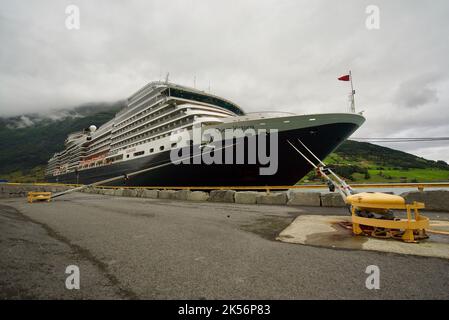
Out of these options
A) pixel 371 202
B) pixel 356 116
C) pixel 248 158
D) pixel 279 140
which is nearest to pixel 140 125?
pixel 248 158

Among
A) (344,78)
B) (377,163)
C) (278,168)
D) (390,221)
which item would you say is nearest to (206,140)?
(278,168)

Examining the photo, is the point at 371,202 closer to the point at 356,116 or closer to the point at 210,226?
the point at 210,226

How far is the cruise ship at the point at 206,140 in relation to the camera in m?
14.3

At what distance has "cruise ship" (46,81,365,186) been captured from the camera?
1427 centimetres

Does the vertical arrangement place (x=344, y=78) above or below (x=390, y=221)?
above

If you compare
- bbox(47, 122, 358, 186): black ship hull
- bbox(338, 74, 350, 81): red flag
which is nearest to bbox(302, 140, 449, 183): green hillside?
bbox(47, 122, 358, 186): black ship hull

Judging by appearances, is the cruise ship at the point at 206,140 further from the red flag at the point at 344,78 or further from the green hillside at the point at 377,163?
the green hillside at the point at 377,163

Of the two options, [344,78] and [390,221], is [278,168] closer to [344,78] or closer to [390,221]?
[344,78]

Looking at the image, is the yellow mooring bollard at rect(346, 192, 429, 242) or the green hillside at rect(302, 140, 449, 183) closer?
the yellow mooring bollard at rect(346, 192, 429, 242)

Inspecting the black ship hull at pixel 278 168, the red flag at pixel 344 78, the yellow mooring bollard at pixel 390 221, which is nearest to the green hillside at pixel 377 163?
the black ship hull at pixel 278 168

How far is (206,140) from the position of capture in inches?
626

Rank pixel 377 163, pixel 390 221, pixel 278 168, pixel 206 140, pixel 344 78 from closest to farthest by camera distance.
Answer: pixel 390 221 → pixel 344 78 → pixel 278 168 → pixel 206 140 → pixel 377 163

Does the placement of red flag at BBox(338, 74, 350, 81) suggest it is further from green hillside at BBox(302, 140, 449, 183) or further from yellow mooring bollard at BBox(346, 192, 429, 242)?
green hillside at BBox(302, 140, 449, 183)

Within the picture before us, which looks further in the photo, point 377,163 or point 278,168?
point 377,163
